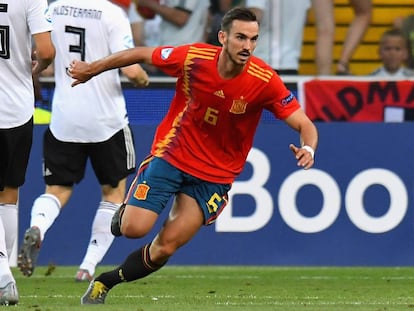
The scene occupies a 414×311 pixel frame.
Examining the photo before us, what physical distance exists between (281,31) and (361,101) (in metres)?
1.04

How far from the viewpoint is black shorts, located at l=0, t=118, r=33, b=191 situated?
8.00 meters

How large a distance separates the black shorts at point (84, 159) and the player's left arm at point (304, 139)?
2.70 metres

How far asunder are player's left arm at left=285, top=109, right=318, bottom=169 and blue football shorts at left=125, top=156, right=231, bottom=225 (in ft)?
2.10

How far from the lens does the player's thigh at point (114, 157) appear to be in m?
10.2

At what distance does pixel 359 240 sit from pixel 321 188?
1.96 feet

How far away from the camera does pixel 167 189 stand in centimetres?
792

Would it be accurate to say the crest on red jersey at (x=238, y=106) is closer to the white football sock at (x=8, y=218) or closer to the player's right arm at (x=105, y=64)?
the player's right arm at (x=105, y=64)

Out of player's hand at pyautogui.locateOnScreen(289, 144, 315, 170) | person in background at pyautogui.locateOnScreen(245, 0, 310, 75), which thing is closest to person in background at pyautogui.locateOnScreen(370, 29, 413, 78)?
person in background at pyautogui.locateOnScreen(245, 0, 310, 75)

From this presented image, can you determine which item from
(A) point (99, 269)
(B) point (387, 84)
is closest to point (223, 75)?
(A) point (99, 269)

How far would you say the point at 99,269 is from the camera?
38.6ft

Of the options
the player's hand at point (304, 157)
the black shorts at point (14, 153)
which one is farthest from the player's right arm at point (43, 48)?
the player's hand at point (304, 157)

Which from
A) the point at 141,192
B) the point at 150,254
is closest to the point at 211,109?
the point at 141,192

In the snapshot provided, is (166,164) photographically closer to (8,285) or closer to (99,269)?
(8,285)

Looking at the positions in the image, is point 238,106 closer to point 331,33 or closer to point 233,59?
point 233,59
